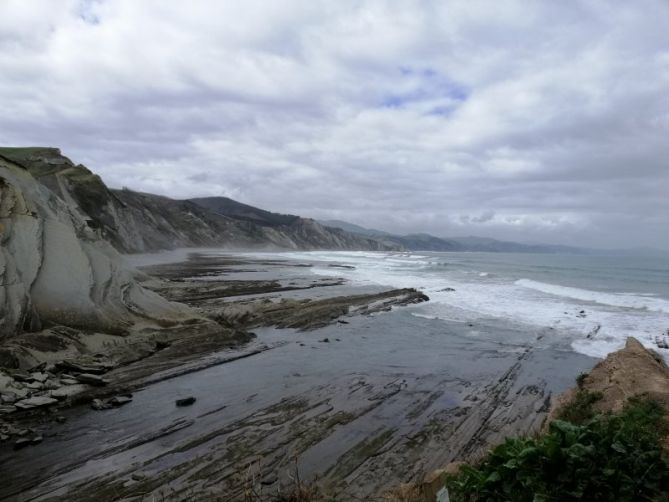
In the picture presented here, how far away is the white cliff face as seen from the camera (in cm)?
1277

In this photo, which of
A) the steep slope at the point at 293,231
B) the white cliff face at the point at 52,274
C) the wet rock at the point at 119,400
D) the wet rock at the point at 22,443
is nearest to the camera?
the wet rock at the point at 22,443

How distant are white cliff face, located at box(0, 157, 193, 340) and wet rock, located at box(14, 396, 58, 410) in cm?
318

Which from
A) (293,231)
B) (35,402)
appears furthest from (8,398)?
(293,231)

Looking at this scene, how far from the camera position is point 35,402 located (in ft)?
31.2

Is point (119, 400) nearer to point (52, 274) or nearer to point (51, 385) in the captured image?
point (51, 385)

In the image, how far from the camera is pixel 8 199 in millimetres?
14195

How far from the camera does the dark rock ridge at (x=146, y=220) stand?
52.0 m

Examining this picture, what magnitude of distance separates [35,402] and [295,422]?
5726 millimetres

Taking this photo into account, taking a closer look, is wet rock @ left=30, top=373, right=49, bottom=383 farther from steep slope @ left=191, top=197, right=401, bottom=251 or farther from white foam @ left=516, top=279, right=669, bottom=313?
steep slope @ left=191, top=197, right=401, bottom=251

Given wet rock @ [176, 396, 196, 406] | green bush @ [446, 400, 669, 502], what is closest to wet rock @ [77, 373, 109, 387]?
wet rock @ [176, 396, 196, 406]

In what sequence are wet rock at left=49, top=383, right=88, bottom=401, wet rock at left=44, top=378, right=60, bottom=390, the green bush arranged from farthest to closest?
wet rock at left=44, top=378, right=60, bottom=390
wet rock at left=49, top=383, right=88, bottom=401
the green bush

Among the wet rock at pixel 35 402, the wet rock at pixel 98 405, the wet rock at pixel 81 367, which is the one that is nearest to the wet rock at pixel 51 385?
the wet rock at pixel 35 402

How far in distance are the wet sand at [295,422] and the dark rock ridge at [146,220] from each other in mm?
12124

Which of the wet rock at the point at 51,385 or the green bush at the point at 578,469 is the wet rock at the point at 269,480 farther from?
the wet rock at the point at 51,385
